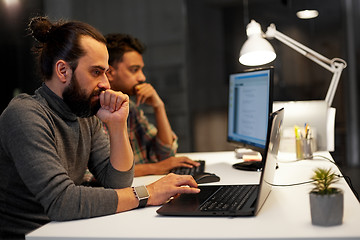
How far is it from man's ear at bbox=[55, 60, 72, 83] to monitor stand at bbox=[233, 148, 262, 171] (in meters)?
0.81

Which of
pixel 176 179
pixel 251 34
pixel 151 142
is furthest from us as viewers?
pixel 151 142

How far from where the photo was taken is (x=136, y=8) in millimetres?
3805

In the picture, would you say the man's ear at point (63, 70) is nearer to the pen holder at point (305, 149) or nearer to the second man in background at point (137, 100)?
the second man in background at point (137, 100)

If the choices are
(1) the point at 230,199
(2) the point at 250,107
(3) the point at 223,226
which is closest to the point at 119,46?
(2) the point at 250,107

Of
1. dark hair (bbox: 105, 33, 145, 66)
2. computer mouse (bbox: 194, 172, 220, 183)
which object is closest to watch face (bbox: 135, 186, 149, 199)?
computer mouse (bbox: 194, 172, 220, 183)

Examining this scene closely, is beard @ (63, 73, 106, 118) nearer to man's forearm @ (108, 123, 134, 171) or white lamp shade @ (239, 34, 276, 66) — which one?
man's forearm @ (108, 123, 134, 171)

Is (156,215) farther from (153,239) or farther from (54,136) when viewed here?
(54,136)

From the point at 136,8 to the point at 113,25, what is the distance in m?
0.26

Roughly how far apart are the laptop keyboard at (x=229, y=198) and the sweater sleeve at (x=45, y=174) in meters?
0.28

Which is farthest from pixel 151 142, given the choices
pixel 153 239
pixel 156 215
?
pixel 153 239

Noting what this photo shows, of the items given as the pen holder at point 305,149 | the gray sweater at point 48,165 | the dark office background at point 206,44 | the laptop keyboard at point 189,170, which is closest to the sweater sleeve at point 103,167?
the gray sweater at point 48,165

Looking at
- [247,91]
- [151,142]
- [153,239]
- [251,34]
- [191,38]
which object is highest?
[191,38]

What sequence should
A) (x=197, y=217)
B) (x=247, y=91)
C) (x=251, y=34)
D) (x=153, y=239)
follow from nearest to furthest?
(x=153, y=239) < (x=197, y=217) < (x=247, y=91) < (x=251, y=34)

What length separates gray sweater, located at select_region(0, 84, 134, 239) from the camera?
3.85 ft
